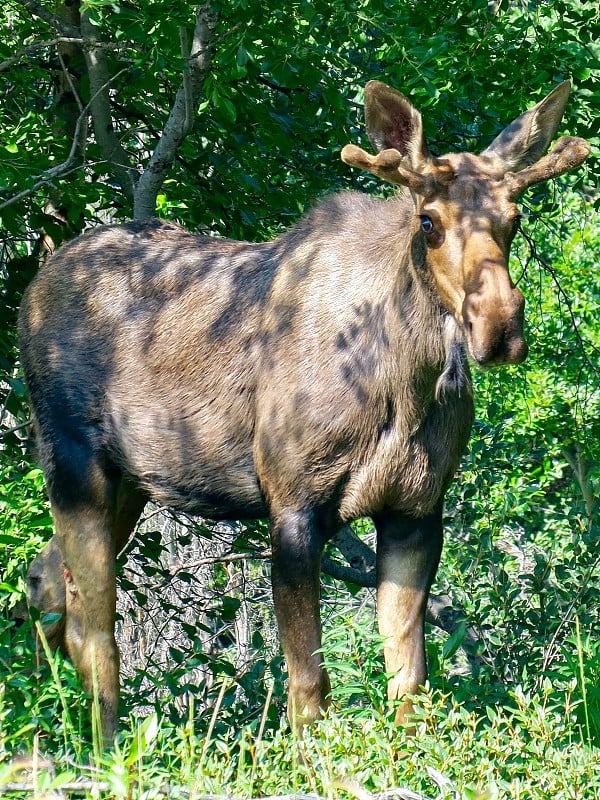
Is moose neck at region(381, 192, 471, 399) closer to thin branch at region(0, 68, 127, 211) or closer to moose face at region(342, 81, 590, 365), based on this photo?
moose face at region(342, 81, 590, 365)

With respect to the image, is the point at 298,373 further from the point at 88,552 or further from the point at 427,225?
the point at 88,552

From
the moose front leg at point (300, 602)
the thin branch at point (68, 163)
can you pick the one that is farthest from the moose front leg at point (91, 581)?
the thin branch at point (68, 163)

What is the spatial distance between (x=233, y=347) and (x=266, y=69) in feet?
4.90

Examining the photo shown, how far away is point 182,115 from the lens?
6492 mm

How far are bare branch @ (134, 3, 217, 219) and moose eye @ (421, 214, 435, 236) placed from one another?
188cm

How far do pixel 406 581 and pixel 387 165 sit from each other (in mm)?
1901

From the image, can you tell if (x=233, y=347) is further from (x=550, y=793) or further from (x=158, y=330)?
(x=550, y=793)

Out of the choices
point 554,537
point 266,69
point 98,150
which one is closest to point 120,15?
point 266,69

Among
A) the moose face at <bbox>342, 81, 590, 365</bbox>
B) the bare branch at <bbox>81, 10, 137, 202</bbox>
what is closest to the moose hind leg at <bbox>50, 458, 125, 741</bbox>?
the bare branch at <bbox>81, 10, 137, 202</bbox>

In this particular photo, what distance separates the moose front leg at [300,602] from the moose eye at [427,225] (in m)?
1.29

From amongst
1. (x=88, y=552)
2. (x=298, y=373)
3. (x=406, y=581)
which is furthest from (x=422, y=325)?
(x=88, y=552)

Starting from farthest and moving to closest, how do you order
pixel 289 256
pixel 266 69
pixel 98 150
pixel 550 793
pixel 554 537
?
pixel 554 537, pixel 98 150, pixel 266 69, pixel 289 256, pixel 550 793

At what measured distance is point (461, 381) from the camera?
505 cm

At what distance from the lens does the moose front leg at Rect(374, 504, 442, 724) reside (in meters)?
5.34
